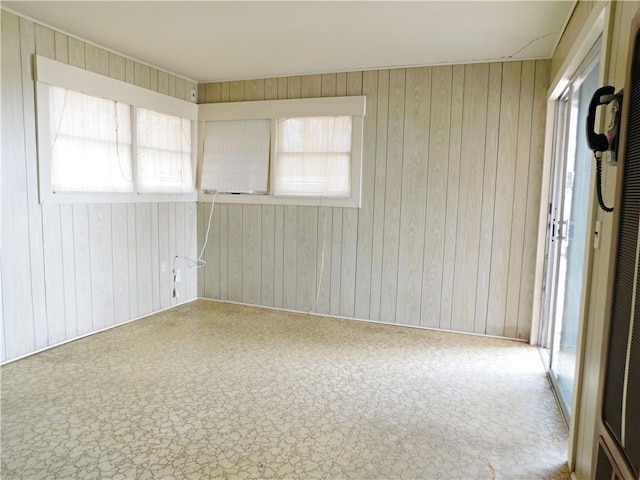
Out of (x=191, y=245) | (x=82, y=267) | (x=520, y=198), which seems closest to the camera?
(x=82, y=267)

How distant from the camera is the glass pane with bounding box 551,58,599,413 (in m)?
2.46

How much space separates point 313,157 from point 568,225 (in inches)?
95.4

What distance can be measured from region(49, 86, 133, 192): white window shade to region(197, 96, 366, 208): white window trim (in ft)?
→ 3.35

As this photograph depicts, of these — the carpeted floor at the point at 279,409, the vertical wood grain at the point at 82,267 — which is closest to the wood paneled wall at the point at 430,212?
the carpeted floor at the point at 279,409

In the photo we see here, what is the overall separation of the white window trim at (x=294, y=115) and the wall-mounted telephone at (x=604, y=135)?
2646mm

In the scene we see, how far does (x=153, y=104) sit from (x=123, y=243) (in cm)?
139

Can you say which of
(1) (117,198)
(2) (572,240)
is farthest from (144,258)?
(2) (572,240)

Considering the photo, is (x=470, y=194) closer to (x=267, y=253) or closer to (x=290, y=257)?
(x=290, y=257)

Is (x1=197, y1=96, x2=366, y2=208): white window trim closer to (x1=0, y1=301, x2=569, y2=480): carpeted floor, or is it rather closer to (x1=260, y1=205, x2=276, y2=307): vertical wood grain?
(x1=260, y1=205, x2=276, y2=307): vertical wood grain

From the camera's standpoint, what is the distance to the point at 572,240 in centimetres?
275

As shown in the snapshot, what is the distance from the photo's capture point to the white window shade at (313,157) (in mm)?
4302

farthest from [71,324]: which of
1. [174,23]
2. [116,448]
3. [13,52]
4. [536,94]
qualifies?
[536,94]

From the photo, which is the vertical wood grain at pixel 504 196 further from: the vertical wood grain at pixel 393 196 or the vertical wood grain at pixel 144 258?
the vertical wood grain at pixel 144 258

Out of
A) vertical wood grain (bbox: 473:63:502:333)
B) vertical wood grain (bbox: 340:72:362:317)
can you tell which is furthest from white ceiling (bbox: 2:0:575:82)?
vertical wood grain (bbox: 340:72:362:317)
